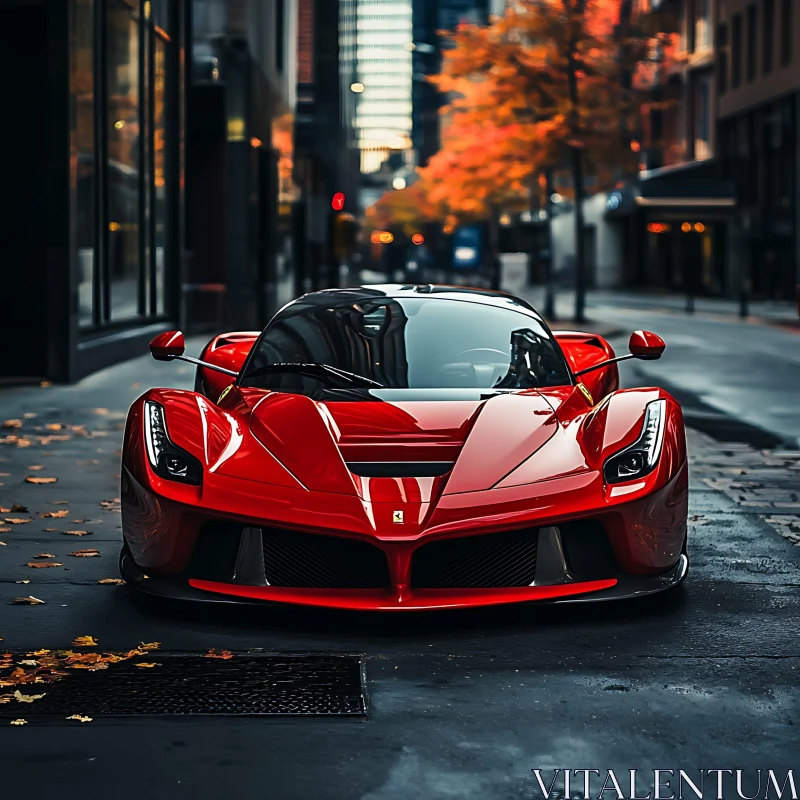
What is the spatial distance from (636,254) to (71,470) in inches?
2626

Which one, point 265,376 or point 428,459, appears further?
point 265,376

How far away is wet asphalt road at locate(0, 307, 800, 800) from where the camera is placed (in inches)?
158

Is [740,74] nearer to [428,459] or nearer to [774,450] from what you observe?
[774,450]

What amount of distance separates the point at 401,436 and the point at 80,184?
12907mm

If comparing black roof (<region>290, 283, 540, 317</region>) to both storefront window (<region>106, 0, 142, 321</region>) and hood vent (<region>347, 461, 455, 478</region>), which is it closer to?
hood vent (<region>347, 461, 455, 478</region>)

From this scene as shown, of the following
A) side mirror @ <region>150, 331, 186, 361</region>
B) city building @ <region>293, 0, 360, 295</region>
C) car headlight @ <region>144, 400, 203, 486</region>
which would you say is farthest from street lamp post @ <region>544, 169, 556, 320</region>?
car headlight @ <region>144, 400, 203, 486</region>

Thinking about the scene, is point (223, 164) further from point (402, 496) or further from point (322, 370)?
point (402, 496)

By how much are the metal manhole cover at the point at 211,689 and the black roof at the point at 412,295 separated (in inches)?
103

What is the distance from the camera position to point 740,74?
192ft

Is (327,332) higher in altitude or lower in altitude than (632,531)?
higher

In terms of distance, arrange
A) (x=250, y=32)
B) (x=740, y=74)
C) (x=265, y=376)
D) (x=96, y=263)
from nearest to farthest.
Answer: (x=265, y=376)
(x=96, y=263)
(x=250, y=32)
(x=740, y=74)

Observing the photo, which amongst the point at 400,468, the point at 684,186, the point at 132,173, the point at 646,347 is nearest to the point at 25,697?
the point at 400,468

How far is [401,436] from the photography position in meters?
5.97

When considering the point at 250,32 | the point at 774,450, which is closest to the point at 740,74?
the point at 250,32
